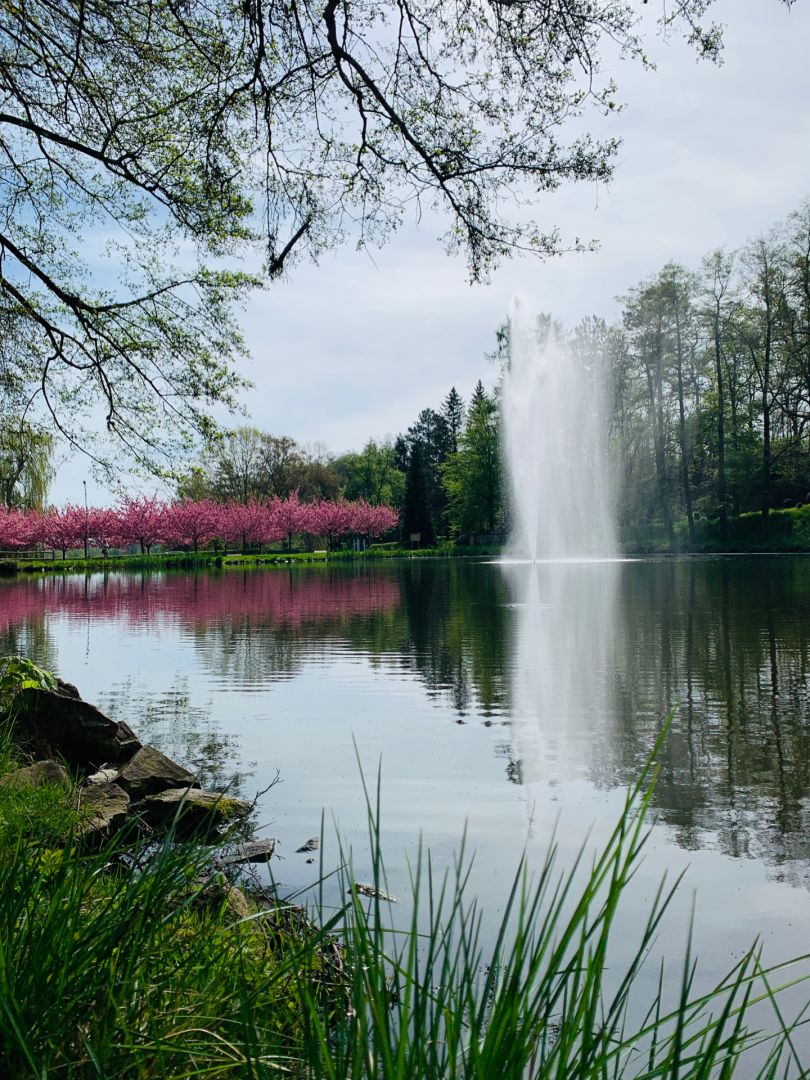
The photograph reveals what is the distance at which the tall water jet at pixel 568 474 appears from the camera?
158 feet

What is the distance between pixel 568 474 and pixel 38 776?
4923 centimetres

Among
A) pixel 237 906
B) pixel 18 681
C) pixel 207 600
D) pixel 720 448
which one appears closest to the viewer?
pixel 237 906

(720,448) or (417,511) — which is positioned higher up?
(720,448)

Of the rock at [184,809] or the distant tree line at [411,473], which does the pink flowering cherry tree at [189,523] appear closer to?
the distant tree line at [411,473]

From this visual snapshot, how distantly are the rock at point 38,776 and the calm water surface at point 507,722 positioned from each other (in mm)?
1435

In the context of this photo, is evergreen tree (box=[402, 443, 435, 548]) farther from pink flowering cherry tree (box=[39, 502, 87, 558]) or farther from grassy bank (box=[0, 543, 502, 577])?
pink flowering cherry tree (box=[39, 502, 87, 558])

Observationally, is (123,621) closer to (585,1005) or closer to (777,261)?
(585,1005)

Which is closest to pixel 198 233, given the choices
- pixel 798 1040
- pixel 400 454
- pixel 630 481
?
pixel 798 1040

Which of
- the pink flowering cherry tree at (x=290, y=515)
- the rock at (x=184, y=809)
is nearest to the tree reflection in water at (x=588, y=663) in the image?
the rock at (x=184, y=809)

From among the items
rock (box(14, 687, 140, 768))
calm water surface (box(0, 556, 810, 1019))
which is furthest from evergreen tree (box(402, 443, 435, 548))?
rock (box(14, 687, 140, 768))

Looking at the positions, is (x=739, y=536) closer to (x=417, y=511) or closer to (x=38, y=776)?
(x=417, y=511)

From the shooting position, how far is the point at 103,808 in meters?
5.17

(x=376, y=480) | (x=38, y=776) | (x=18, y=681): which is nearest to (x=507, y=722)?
(x=18, y=681)

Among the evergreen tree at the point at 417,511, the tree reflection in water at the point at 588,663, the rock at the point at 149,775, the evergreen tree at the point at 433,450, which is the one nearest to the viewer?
the rock at the point at 149,775
